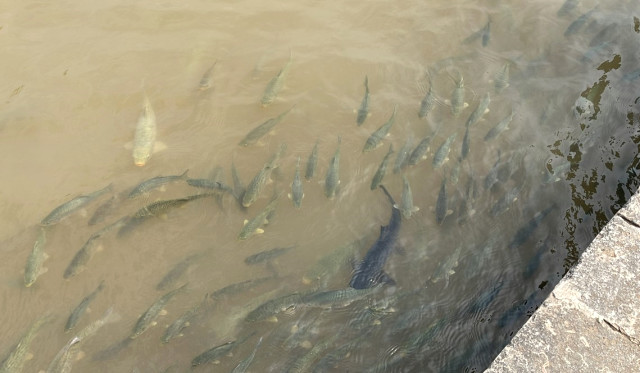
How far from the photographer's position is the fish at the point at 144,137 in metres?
5.22

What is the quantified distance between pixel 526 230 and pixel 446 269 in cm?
93

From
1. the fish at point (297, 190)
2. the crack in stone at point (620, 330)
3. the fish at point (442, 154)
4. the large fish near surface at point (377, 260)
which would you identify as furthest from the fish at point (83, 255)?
the crack in stone at point (620, 330)

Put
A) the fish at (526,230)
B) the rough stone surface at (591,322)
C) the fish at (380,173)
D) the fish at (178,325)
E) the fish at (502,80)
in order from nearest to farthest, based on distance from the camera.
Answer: the rough stone surface at (591,322) < the fish at (178,325) < the fish at (526,230) < the fish at (380,173) < the fish at (502,80)

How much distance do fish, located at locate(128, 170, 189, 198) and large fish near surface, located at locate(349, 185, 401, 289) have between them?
6.09ft

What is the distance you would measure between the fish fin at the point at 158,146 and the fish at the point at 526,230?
352 centimetres

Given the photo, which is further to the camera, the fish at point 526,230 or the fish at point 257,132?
the fish at point 257,132

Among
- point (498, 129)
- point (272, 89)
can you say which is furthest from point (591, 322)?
point (272, 89)

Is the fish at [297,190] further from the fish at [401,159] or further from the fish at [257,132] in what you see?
the fish at [401,159]

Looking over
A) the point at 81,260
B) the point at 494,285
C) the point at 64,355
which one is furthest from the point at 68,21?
the point at 494,285

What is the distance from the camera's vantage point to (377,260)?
15.3 feet

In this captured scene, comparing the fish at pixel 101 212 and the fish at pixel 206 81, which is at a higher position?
the fish at pixel 206 81

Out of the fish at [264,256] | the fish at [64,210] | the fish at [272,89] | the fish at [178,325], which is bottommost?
the fish at [178,325]

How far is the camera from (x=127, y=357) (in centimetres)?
413

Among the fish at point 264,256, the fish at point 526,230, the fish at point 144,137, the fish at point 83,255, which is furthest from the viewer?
the fish at point 144,137
